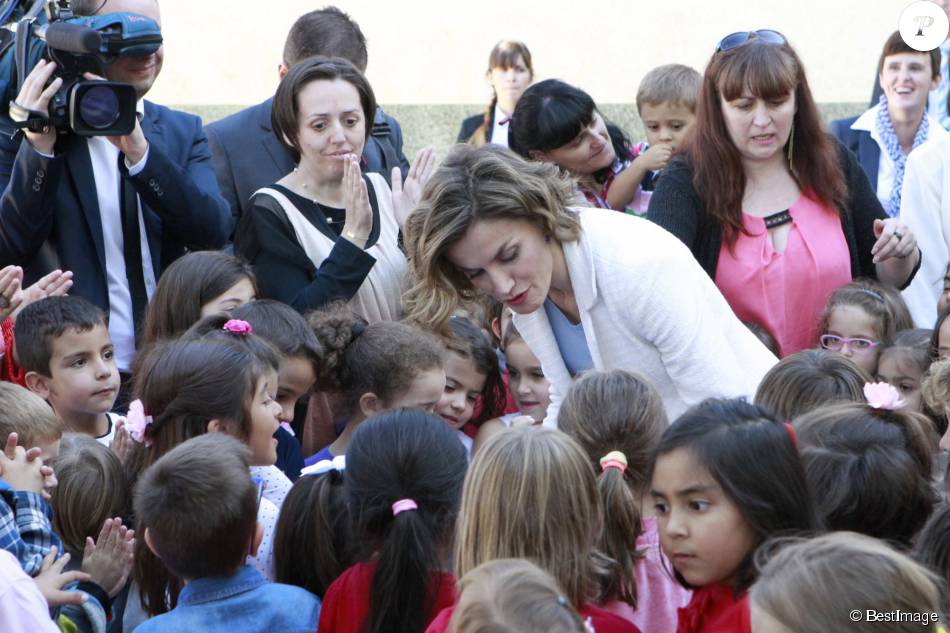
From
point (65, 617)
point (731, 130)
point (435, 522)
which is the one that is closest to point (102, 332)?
point (65, 617)

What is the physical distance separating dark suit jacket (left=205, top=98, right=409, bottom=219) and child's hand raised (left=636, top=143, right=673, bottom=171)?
89cm

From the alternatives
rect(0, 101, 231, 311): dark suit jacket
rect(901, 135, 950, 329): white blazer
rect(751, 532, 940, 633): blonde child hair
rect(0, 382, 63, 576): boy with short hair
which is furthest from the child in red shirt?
rect(901, 135, 950, 329): white blazer

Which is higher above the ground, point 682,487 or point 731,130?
point 731,130

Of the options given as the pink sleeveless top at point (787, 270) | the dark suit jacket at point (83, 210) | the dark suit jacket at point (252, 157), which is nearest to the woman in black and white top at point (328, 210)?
the dark suit jacket at point (83, 210)

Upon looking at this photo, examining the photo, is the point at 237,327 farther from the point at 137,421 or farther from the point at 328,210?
the point at 328,210

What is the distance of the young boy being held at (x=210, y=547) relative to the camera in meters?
2.61

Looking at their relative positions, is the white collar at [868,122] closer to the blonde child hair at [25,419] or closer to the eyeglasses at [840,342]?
the eyeglasses at [840,342]

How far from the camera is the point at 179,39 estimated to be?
7676 millimetres

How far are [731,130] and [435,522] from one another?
5.70 feet

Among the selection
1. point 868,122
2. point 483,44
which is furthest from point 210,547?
point 483,44

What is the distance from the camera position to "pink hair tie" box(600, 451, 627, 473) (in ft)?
9.04

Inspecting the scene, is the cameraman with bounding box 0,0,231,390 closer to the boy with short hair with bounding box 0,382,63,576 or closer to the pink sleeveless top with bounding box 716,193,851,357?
the boy with short hair with bounding box 0,382,63,576

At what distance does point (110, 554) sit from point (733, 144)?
2061 mm

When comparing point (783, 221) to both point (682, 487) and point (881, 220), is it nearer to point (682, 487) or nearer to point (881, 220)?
point (881, 220)
